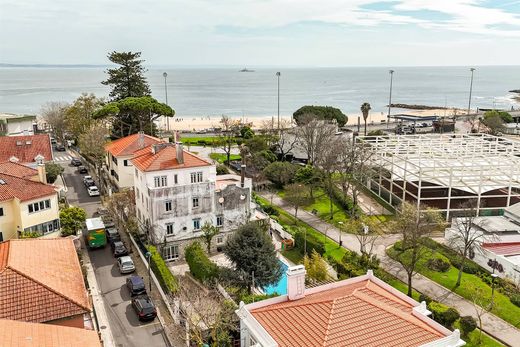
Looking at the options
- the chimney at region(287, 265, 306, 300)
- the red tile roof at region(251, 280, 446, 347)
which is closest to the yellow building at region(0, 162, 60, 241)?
the red tile roof at region(251, 280, 446, 347)

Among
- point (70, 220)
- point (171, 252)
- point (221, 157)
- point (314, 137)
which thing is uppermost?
point (314, 137)

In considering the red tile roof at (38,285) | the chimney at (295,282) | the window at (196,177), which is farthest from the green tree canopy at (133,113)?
the chimney at (295,282)

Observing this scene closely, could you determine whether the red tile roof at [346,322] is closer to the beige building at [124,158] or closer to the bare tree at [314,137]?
the beige building at [124,158]

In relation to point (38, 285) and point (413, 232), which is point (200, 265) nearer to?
point (38, 285)

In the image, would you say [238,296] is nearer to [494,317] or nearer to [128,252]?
[128,252]

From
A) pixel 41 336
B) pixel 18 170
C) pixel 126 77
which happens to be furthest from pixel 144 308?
pixel 126 77

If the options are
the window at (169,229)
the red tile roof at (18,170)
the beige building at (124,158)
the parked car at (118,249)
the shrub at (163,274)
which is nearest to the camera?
the shrub at (163,274)

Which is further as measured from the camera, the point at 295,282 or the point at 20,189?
the point at 20,189
